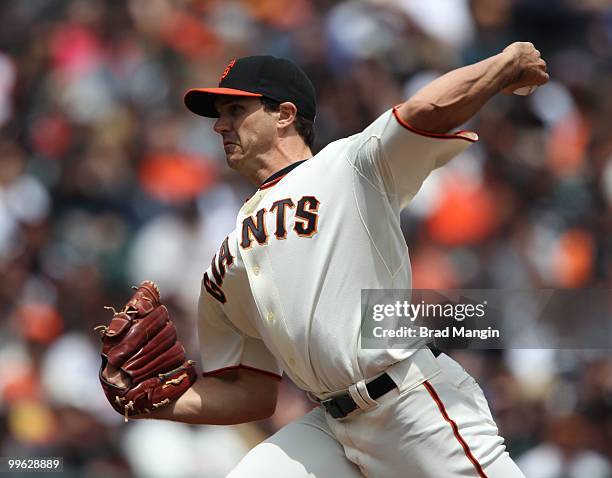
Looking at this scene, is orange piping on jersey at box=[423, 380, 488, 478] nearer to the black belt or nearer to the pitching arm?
the black belt

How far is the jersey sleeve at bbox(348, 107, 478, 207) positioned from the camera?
2289 millimetres

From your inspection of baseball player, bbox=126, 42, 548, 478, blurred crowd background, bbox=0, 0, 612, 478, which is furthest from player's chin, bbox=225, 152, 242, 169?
blurred crowd background, bbox=0, 0, 612, 478

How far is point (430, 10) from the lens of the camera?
5.41 meters

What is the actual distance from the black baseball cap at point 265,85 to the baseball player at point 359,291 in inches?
11.2

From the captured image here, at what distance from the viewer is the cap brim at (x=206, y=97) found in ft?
9.31

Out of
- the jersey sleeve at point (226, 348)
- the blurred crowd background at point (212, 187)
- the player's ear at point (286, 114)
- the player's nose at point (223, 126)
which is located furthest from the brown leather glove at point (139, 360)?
the blurred crowd background at point (212, 187)

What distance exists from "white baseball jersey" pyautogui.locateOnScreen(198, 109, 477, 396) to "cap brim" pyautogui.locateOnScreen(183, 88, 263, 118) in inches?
12.9

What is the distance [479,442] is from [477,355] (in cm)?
219

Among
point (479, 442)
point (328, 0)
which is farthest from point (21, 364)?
point (479, 442)

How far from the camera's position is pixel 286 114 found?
114 inches

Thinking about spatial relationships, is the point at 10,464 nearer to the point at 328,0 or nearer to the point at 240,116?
the point at 240,116

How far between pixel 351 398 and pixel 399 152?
616mm

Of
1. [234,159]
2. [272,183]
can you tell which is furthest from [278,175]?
[234,159]

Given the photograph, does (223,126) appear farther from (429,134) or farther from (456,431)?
(456,431)
